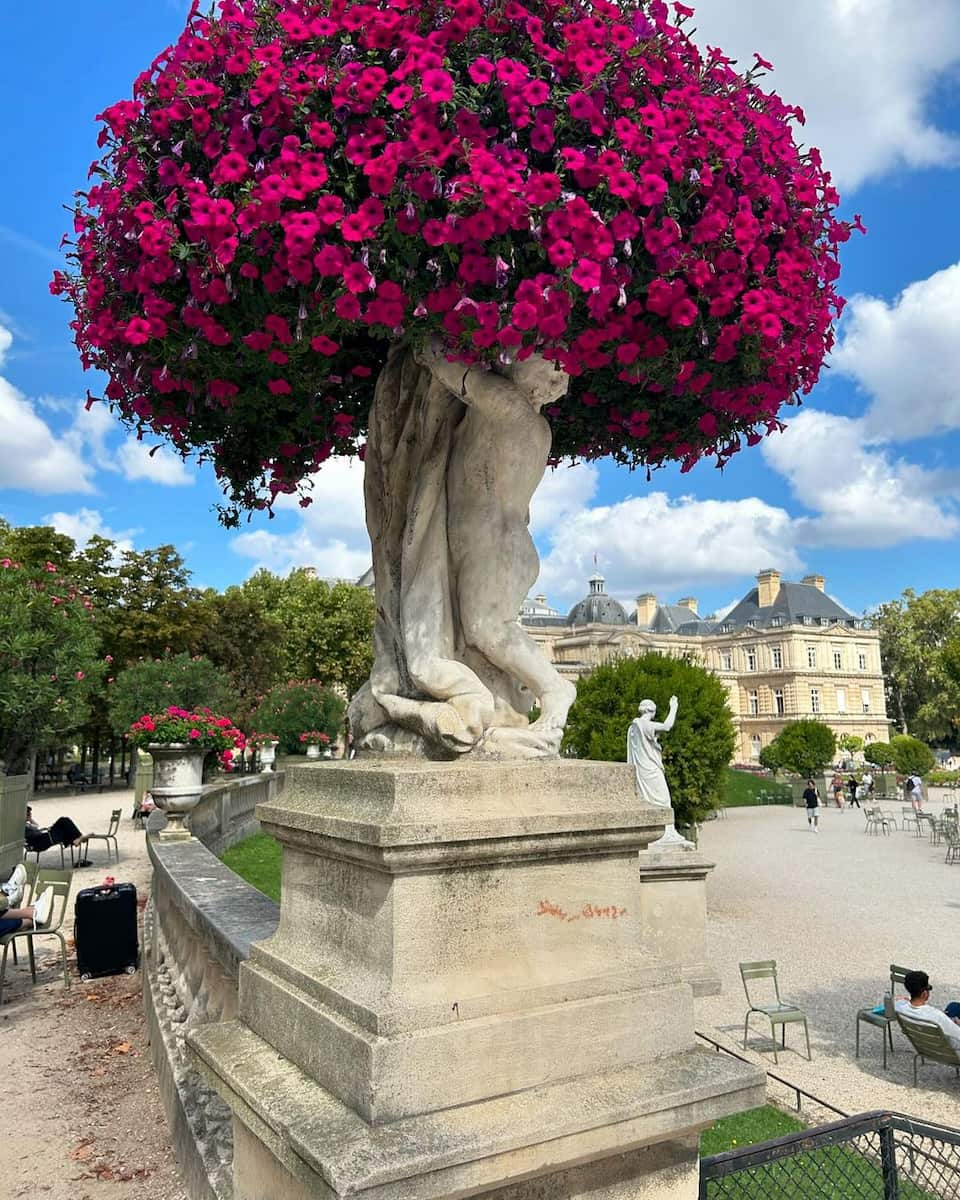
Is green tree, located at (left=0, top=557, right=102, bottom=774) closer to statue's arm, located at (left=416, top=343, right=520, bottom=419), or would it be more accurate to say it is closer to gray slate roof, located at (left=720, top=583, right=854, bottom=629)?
statue's arm, located at (left=416, top=343, right=520, bottom=419)

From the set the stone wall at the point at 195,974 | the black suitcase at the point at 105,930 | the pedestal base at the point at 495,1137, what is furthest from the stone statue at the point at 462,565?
the black suitcase at the point at 105,930

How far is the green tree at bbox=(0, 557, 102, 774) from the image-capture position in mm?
13766

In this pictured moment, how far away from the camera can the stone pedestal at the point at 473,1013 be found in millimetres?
1718

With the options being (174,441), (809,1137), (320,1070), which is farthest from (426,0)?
(809,1137)

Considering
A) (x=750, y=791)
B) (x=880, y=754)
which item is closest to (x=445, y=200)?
(x=750, y=791)

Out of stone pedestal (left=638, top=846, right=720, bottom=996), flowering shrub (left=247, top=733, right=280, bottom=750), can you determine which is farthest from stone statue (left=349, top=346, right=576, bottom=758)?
flowering shrub (left=247, top=733, right=280, bottom=750)

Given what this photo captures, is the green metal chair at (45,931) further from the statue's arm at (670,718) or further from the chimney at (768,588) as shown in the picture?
the chimney at (768,588)

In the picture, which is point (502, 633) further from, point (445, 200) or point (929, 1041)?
point (929, 1041)

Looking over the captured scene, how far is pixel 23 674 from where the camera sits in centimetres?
1395

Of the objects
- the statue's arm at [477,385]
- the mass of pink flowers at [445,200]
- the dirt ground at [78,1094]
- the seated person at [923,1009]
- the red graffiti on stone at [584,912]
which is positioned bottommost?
the seated person at [923,1009]

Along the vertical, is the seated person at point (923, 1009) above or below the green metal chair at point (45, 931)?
below

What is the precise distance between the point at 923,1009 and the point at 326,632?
3592 centimetres

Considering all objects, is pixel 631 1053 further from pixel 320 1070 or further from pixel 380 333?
pixel 380 333

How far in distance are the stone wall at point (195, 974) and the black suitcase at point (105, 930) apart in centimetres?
81
